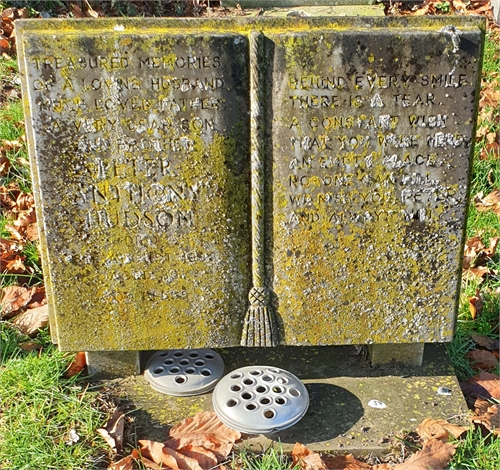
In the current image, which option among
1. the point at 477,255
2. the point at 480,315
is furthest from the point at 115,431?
the point at 477,255

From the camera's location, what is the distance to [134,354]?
2.92m

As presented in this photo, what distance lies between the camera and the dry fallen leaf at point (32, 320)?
3209mm

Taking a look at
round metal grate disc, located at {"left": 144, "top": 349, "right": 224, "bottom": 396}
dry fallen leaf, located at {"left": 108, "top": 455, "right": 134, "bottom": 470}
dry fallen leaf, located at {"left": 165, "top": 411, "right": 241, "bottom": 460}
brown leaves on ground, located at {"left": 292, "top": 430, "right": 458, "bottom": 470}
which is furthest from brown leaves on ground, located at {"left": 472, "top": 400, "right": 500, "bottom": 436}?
dry fallen leaf, located at {"left": 108, "top": 455, "right": 134, "bottom": 470}

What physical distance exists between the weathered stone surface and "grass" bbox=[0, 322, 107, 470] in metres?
0.17

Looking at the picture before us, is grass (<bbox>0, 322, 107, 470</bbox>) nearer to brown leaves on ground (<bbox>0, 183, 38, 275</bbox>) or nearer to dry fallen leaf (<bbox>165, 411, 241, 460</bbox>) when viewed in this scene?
dry fallen leaf (<bbox>165, 411, 241, 460</bbox>)

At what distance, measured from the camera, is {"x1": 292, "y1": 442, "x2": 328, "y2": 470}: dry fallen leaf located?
8.05 feet

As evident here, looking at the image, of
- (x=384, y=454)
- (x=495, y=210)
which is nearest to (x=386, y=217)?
(x=384, y=454)

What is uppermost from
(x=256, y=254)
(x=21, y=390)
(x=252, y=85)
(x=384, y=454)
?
(x=252, y=85)

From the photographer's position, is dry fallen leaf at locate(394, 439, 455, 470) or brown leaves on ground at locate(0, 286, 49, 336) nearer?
dry fallen leaf at locate(394, 439, 455, 470)

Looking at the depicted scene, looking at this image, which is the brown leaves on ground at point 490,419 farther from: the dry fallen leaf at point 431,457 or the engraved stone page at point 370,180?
the engraved stone page at point 370,180

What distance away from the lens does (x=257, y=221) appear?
2.62 meters

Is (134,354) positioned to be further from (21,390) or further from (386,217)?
(386,217)

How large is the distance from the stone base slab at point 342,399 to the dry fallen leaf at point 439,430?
0.05m

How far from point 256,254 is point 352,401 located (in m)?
0.76
